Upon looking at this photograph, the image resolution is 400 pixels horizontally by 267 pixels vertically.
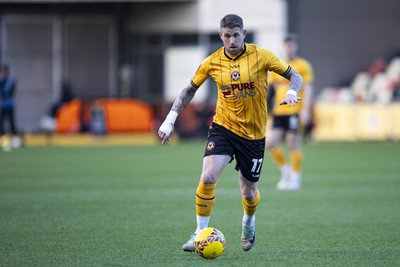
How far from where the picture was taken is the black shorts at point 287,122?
15.4m

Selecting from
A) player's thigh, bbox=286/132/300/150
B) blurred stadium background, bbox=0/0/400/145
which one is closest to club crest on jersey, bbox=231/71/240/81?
player's thigh, bbox=286/132/300/150

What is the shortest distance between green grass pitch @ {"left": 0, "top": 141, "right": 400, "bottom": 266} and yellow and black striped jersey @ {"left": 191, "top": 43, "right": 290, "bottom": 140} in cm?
124

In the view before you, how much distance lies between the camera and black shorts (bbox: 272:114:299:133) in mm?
15414

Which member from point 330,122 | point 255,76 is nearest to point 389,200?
point 255,76

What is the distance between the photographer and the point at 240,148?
29.0ft

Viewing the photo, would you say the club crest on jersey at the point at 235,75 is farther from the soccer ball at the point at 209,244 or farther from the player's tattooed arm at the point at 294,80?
the soccer ball at the point at 209,244

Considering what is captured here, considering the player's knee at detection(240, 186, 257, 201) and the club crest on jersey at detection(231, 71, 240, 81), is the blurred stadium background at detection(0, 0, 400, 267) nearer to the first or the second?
the player's knee at detection(240, 186, 257, 201)

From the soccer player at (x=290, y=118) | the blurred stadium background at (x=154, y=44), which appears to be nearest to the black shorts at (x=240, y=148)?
the soccer player at (x=290, y=118)

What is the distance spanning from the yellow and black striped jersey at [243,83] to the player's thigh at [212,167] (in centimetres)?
34

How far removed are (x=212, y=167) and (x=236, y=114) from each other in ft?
1.96

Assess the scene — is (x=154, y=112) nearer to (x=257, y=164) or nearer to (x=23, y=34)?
(x=23, y=34)

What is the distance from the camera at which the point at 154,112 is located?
34281mm

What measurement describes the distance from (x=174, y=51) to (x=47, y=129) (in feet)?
24.9

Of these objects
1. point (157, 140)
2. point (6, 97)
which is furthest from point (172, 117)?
point (157, 140)
